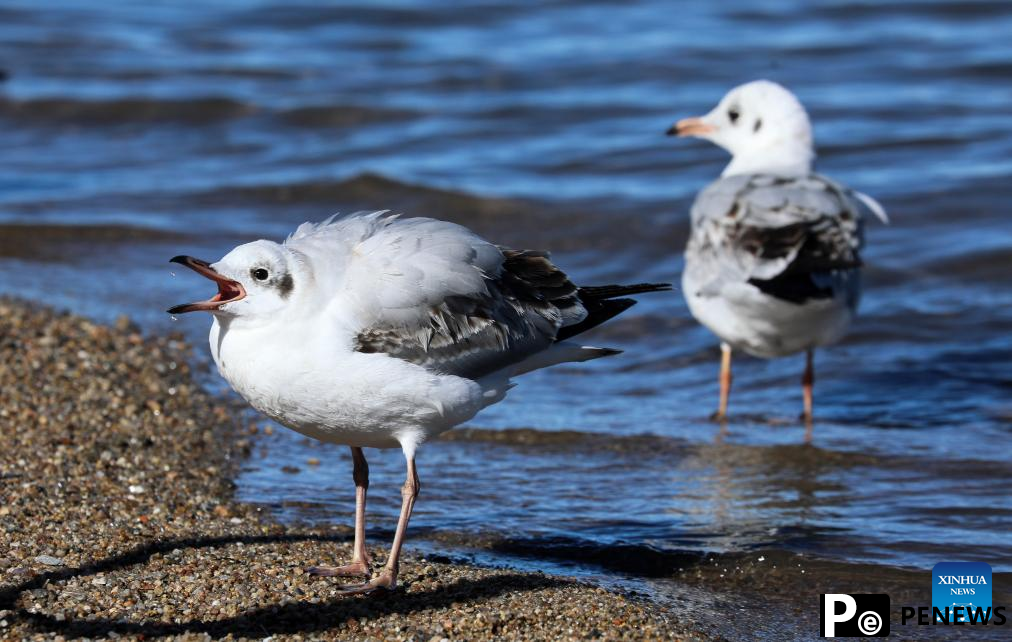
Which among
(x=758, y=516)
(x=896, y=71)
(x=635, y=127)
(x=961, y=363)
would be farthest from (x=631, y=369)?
(x=896, y=71)

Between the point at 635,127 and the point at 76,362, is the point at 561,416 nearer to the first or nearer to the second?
the point at 76,362

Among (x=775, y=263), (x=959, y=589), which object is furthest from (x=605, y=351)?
(x=775, y=263)

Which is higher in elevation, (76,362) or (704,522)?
(76,362)

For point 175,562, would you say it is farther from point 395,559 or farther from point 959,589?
point 959,589

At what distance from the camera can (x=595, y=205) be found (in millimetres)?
11664

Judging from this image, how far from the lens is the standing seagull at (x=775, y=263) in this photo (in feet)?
23.3

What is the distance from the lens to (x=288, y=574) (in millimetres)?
4613

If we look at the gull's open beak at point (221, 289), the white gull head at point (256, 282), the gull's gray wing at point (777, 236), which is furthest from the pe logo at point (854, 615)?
the gull's gray wing at point (777, 236)

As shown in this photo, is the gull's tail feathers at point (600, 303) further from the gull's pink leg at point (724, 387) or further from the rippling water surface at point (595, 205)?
the gull's pink leg at point (724, 387)

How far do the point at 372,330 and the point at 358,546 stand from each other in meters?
0.81

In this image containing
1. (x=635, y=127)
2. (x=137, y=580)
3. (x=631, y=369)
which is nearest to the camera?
(x=137, y=580)

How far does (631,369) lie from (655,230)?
3.02 metres

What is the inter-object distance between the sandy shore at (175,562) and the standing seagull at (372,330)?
221mm

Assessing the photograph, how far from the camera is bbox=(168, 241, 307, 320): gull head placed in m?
4.38
